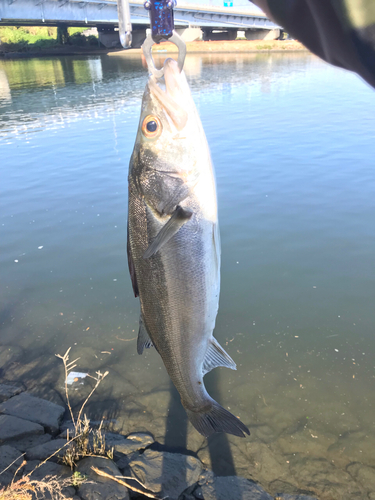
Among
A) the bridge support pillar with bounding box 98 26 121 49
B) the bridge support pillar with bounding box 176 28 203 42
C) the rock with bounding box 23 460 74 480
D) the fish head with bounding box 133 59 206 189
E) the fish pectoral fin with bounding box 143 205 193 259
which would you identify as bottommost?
the rock with bounding box 23 460 74 480

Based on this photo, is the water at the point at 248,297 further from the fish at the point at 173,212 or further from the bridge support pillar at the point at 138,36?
the bridge support pillar at the point at 138,36

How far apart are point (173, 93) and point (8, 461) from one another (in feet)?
12.9

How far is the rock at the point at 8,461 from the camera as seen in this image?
3497 mm

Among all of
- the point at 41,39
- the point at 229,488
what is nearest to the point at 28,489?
the point at 229,488

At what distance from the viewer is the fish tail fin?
105 inches

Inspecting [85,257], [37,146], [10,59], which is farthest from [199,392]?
[10,59]

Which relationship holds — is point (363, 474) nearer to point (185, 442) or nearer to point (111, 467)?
point (185, 442)

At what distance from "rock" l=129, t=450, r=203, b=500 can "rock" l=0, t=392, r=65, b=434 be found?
1.21m

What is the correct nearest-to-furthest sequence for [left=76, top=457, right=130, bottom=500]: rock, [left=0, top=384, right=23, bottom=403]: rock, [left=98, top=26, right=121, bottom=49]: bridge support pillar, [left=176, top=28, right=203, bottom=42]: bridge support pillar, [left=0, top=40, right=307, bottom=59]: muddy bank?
1. [left=76, top=457, right=130, bottom=500]: rock
2. [left=0, top=384, right=23, bottom=403]: rock
3. [left=0, top=40, right=307, bottom=59]: muddy bank
4. [left=176, top=28, right=203, bottom=42]: bridge support pillar
5. [left=98, top=26, right=121, bottom=49]: bridge support pillar

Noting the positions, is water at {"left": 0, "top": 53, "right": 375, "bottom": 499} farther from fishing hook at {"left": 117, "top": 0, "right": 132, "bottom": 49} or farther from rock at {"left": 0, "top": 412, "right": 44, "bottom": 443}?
fishing hook at {"left": 117, "top": 0, "right": 132, "bottom": 49}

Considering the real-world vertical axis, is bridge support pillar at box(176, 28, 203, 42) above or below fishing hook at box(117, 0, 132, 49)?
above

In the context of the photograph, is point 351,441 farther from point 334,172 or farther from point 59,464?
point 334,172

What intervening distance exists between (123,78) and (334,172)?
3221 cm

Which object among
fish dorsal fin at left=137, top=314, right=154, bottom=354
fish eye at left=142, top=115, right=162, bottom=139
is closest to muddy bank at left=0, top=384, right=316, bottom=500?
fish dorsal fin at left=137, top=314, right=154, bottom=354
